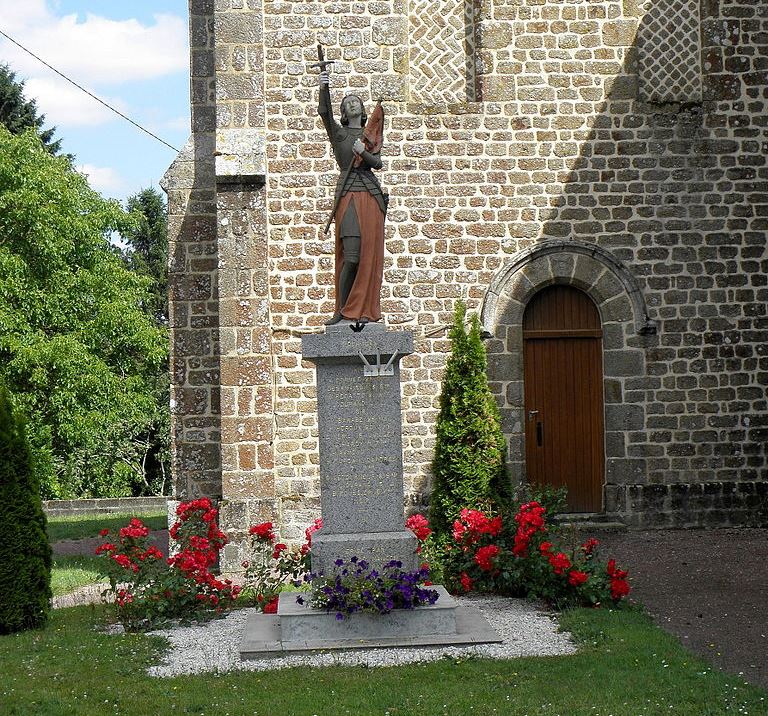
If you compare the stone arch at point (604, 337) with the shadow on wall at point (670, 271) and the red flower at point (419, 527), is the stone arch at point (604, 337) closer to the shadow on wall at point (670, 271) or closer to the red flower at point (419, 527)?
the shadow on wall at point (670, 271)

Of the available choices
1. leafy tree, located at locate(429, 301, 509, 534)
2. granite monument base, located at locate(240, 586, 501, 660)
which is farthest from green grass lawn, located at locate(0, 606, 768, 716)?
leafy tree, located at locate(429, 301, 509, 534)

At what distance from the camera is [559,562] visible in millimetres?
8844

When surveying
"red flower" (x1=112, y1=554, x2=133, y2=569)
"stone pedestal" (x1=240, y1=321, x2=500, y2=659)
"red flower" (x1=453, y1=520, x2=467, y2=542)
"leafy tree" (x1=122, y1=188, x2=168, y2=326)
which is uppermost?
"leafy tree" (x1=122, y1=188, x2=168, y2=326)

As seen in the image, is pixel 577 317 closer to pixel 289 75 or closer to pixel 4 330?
pixel 289 75

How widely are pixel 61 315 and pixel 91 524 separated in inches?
248

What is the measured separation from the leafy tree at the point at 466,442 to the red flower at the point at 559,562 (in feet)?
7.18

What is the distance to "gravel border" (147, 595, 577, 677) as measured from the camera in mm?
7074

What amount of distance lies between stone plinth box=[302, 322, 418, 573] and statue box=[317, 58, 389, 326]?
0.30 meters

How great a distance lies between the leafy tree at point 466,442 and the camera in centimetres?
1119

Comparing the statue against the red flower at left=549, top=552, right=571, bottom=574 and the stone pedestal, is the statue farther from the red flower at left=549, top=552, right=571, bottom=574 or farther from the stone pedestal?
the red flower at left=549, top=552, right=571, bottom=574

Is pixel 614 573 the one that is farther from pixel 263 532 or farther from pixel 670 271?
pixel 670 271

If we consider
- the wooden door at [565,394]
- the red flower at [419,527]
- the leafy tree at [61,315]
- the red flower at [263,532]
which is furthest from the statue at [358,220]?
the leafy tree at [61,315]

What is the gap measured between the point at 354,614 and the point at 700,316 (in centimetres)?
715

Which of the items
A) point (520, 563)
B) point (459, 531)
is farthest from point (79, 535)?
point (520, 563)
